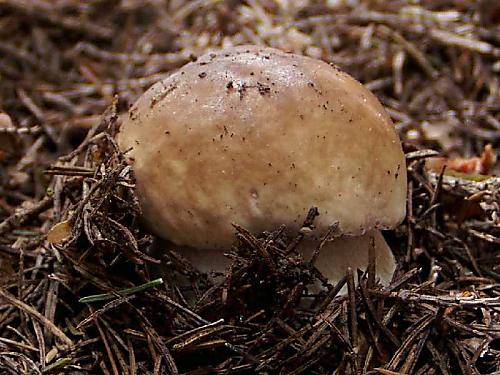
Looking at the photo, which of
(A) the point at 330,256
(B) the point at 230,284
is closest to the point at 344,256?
(A) the point at 330,256

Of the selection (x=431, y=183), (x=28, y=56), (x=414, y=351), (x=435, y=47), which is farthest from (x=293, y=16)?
(x=414, y=351)

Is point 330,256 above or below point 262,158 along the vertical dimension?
below

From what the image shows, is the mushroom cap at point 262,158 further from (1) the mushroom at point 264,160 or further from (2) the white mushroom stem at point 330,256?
(2) the white mushroom stem at point 330,256

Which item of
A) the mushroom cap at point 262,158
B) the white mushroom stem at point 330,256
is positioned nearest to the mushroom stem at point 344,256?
the white mushroom stem at point 330,256

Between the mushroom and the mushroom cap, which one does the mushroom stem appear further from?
the mushroom cap

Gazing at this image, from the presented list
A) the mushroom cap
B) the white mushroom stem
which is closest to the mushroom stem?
the white mushroom stem

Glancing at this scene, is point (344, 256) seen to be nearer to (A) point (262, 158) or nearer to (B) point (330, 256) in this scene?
(B) point (330, 256)

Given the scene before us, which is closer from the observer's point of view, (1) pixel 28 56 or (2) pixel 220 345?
(2) pixel 220 345

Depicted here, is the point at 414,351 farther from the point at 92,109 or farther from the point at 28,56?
the point at 28,56

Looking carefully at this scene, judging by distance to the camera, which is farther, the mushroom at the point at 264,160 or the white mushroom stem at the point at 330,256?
the white mushroom stem at the point at 330,256
